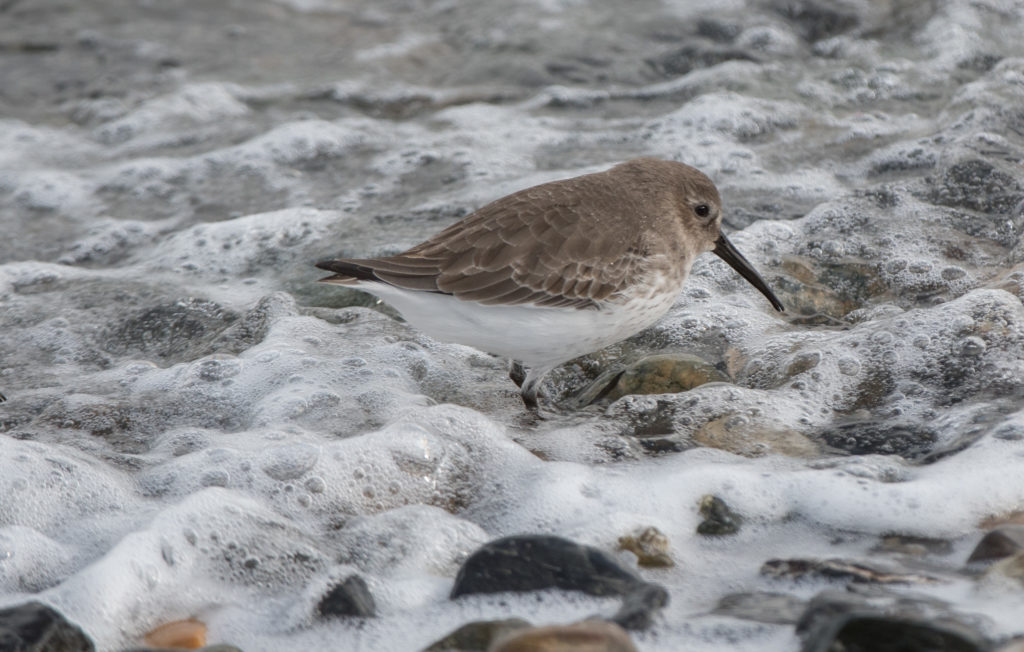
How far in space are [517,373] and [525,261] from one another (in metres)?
0.80

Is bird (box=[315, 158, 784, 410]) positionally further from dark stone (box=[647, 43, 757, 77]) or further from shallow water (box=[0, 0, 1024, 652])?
dark stone (box=[647, 43, 757, 77])

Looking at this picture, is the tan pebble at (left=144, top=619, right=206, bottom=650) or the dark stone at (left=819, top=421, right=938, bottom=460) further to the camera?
the dark stone at (left=819, top=421, right=938, bottom=460)

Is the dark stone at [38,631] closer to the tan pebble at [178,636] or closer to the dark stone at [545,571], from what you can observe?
the tan pebble at [178,636]

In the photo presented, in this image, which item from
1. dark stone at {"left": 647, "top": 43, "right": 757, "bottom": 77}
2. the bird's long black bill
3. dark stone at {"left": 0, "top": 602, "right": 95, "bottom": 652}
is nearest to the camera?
dark stone at {"left": 0, "top": 602, "right": 95, "bottom": 652}

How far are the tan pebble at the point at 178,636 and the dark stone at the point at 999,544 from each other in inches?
97.7

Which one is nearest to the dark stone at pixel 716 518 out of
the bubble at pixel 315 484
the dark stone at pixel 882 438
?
the dark stone at pixel 882 438

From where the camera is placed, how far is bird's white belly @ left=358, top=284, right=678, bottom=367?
459 cm

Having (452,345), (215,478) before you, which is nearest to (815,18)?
(452,345)

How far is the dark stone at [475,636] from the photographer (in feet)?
10.2

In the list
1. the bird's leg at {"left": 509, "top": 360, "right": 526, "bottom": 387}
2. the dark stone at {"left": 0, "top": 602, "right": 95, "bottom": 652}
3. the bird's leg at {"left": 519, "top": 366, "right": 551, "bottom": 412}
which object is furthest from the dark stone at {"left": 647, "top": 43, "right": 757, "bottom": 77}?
the dark stone at {"left": 0, "top": 602, "right": 95, "bottom": 652}

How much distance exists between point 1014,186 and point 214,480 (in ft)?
16.9

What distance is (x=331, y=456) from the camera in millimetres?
4297

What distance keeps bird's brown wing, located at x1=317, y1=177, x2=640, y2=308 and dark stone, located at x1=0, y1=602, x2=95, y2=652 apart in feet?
6.21

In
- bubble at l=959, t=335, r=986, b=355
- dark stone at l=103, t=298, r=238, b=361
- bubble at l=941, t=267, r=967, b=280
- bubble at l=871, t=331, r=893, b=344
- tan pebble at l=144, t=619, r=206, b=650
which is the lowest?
dark stone at l=103, t=298, r=238, b=361
